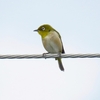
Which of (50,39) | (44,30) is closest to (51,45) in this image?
(50,39)

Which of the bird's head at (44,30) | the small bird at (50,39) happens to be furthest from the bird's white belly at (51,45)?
the bird's head at (44,30)

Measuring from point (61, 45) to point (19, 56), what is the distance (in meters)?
3.16

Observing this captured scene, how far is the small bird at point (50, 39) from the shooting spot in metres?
11.9

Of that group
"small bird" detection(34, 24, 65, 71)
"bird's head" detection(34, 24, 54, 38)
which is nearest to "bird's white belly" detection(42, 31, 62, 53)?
"small bird" detection(34, 24, 65, 71)

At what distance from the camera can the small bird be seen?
38.9 feet

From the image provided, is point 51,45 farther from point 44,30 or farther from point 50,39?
point 44,30

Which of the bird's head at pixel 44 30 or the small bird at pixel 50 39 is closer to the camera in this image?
the small bird at pixel 50 39

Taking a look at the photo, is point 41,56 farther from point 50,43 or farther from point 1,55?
point 50,43

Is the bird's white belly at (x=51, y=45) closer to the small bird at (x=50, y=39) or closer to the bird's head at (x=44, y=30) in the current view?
the small bird at (x=50, y=39)

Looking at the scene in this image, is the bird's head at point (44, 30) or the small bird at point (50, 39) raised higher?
the bird's head at point (44, 30)

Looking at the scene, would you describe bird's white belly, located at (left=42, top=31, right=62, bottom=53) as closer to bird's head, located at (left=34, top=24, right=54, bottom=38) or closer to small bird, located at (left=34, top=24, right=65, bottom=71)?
small bird, located at (left=34, top=24, right=65, bottom=71)

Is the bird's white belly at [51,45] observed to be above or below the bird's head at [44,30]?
below

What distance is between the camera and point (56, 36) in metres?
11.9

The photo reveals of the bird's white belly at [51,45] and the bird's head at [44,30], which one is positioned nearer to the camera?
the bird's white belly at [51,45]
